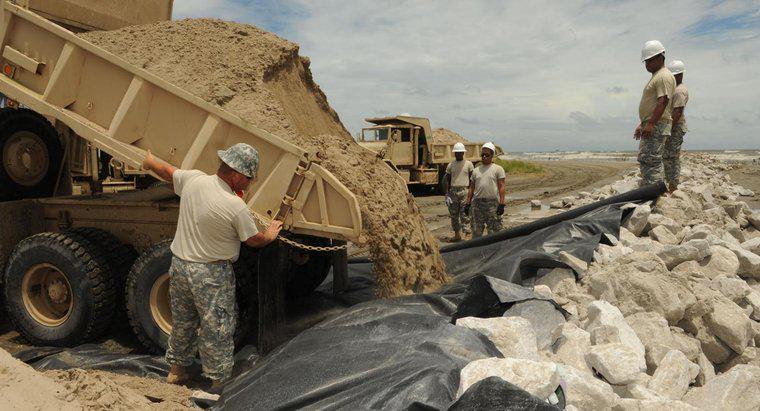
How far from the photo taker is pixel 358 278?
6008 millimetres

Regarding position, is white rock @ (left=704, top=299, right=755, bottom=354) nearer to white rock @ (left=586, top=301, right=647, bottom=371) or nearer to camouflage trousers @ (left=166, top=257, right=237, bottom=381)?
white rock @ (left=586, top=301, right=647, bottom=371)

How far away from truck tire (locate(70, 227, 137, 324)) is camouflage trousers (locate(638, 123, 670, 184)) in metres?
5.75

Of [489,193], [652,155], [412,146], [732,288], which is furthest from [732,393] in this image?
[412,146]

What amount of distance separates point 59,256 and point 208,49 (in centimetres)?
210

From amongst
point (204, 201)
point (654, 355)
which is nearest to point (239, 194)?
point (204, 201)

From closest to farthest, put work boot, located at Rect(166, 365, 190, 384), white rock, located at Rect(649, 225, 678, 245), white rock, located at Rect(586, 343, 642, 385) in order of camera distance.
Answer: white rock, located at Rect(586, 343, 642, 385) < work boot, located at Rect(166, 365, 190, 384) < white rock, located at Rect(649, 225, 678, 245)

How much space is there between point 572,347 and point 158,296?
9.91ft

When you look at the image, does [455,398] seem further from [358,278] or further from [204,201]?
[358,278]

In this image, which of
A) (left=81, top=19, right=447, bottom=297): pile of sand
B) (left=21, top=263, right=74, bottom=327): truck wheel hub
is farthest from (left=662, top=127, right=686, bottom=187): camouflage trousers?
(left=21, top=263, right=74, bottom=327): truck wheel hub

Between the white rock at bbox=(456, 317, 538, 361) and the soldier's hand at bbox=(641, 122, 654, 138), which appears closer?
the white rock at bbox=(456, 317, 538, 361)

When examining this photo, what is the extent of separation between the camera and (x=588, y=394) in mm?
2711

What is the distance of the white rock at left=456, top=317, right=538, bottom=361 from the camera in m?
3.06

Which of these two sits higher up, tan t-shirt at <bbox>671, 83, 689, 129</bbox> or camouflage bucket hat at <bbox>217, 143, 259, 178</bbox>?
tan t-shirt at <bbox>671, 83, 689, 129</bbox>

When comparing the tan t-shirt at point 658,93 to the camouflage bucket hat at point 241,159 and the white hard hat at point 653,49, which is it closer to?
the white hard hat at point 653,49
